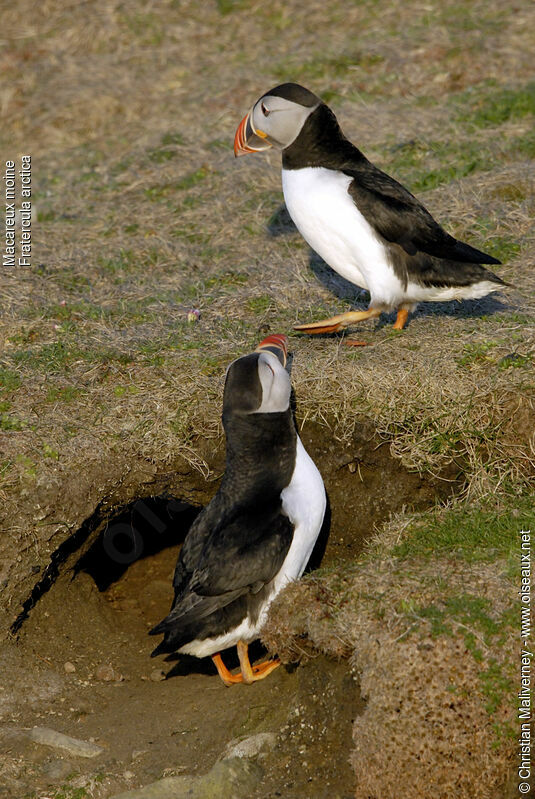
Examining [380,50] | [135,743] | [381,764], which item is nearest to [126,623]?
[135,743]

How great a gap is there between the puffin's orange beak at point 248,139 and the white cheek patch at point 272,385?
6.24 feet

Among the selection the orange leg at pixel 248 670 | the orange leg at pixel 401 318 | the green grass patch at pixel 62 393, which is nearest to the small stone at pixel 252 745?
the orange leg at pixel 248 670

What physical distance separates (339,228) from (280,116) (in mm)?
821

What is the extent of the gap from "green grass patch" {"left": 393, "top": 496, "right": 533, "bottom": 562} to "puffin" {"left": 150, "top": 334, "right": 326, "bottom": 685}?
547 millimetres

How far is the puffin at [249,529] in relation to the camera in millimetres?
4617

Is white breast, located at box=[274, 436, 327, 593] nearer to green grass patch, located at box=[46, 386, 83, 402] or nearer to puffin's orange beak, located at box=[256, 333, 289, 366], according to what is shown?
puffin's orange beak, located at box=[256, 333, 289, 366]

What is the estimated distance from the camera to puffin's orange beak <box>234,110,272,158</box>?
597 centimetres

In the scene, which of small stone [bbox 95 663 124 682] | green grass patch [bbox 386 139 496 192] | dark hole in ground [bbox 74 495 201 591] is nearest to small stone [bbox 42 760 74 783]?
small stone [bbox 95 663 124 682]

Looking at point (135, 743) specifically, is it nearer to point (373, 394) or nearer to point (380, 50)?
point (373, 394)

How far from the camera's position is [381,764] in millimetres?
3881

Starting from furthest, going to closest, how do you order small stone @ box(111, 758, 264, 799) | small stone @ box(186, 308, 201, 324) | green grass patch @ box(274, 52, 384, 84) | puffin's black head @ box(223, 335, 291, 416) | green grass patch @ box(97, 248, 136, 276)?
green grass patch @ box(274, 52, 384, 84)
green grass patch @ box(97, 248, 136, 276)
small stone @ box(186, 308, 201, 324)
puffin's black head @ box(223, 335, 291, 416)
small stone @ box(111, 758, 264, 799)

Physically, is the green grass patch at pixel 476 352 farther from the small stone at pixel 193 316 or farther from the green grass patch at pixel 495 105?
the green grass patch at pixel 495 105

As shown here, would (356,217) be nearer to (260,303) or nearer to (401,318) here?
(401,318)

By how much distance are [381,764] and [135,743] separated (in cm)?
133
